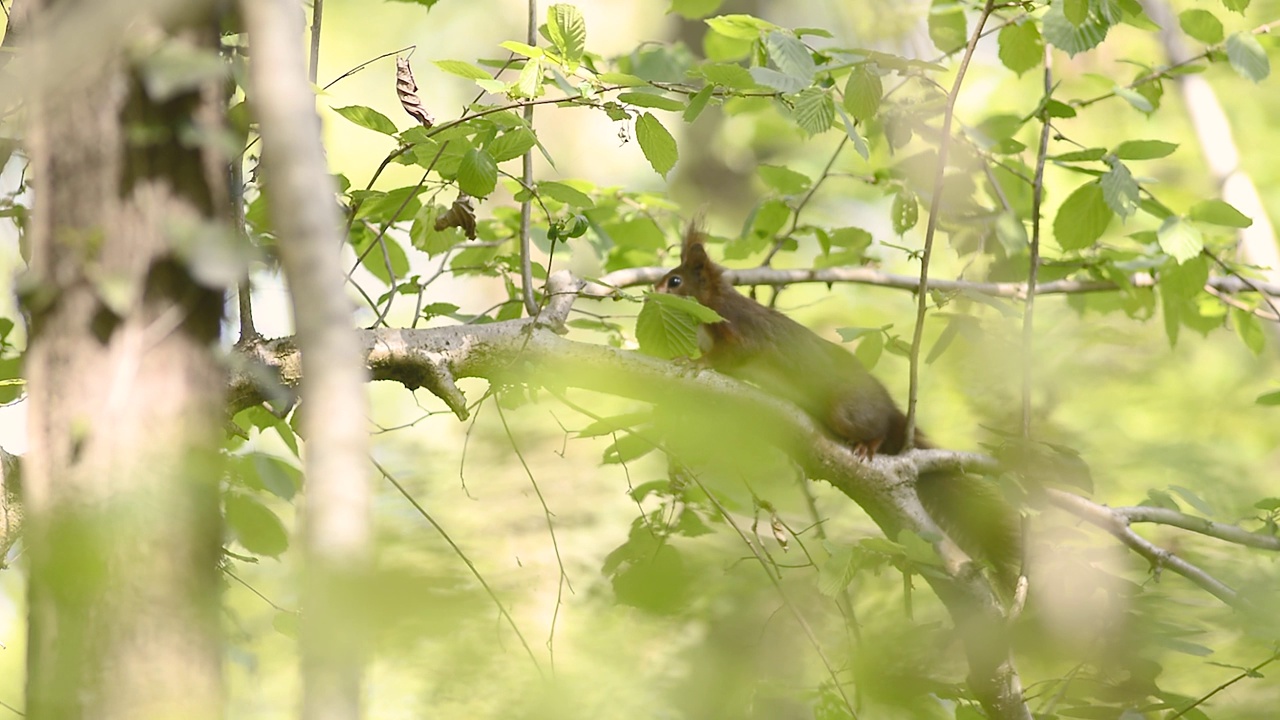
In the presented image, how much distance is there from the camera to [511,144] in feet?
6.91

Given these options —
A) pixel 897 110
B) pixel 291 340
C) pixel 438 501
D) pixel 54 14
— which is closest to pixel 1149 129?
pixel 897 110

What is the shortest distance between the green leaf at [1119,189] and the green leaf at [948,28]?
2.42 feet

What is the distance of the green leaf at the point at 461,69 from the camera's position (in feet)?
6.42

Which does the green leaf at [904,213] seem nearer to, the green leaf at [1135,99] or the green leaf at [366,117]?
the green leaf at [1135,99]

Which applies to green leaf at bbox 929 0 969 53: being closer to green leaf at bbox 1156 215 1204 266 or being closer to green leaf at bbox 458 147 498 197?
green leaf at bbox 1156 215 1204 266

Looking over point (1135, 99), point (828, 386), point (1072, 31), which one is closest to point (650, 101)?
point (1072, 31)

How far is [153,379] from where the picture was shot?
3.60ft

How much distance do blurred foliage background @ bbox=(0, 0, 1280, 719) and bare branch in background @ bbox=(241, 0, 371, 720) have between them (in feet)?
0.11

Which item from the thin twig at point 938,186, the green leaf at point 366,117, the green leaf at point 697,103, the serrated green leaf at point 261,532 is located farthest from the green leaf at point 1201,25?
the serrated green leaf at point 261,532

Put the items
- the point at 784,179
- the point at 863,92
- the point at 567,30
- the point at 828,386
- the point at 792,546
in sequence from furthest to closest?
the point at 792,546
the point at 828,386
the point at 784,179
the point at 863,92
the point at 567,30

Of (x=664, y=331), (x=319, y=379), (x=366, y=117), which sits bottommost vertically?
(x=664, y=331)

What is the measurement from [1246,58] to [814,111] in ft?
4.36

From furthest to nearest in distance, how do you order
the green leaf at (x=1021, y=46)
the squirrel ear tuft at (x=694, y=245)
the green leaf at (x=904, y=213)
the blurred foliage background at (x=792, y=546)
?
the squirrel ear tuft at (x=694, y=245), the green leaf at (x=904, y=213), the green leaf at (x=1021, y=46), the blurred foliage background at (x=792, y=546)

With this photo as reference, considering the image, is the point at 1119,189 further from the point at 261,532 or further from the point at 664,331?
the point at 261,532
